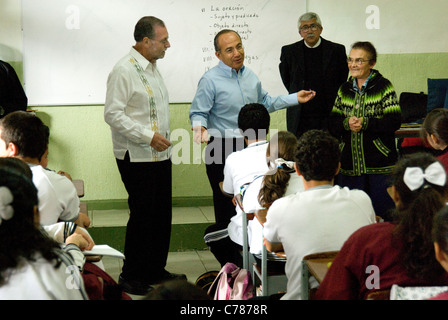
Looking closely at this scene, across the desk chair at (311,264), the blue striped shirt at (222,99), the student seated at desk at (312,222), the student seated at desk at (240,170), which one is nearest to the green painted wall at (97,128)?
the blue striped shirt at (222,99)

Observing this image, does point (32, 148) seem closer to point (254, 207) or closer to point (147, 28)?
point (254, 207)

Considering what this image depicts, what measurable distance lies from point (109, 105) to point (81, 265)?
1.80 m

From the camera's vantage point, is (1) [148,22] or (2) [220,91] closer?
(1) [148,22]

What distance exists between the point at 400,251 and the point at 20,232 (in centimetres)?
104

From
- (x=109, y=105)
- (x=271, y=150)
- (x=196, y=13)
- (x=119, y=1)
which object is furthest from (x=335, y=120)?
(x=119, y=1)

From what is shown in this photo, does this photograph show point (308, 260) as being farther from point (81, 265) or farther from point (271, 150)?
point (271, 150)

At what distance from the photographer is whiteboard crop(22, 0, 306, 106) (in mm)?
5398

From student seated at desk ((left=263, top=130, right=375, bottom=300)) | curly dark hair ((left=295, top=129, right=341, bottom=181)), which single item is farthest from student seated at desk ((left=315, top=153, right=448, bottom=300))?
curly dark hair ((left=295, top=129, right=341, bottom=181))

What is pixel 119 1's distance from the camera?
5.46m

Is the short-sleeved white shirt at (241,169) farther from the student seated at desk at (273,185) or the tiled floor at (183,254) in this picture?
the tiled floor at (183,254)

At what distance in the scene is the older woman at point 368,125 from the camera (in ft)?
12.9

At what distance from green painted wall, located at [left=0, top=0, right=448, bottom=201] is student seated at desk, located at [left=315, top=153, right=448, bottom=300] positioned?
3.94 metres

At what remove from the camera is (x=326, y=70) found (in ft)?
15.8

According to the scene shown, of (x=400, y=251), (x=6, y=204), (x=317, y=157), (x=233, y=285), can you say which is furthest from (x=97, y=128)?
(x=400, y=251)
